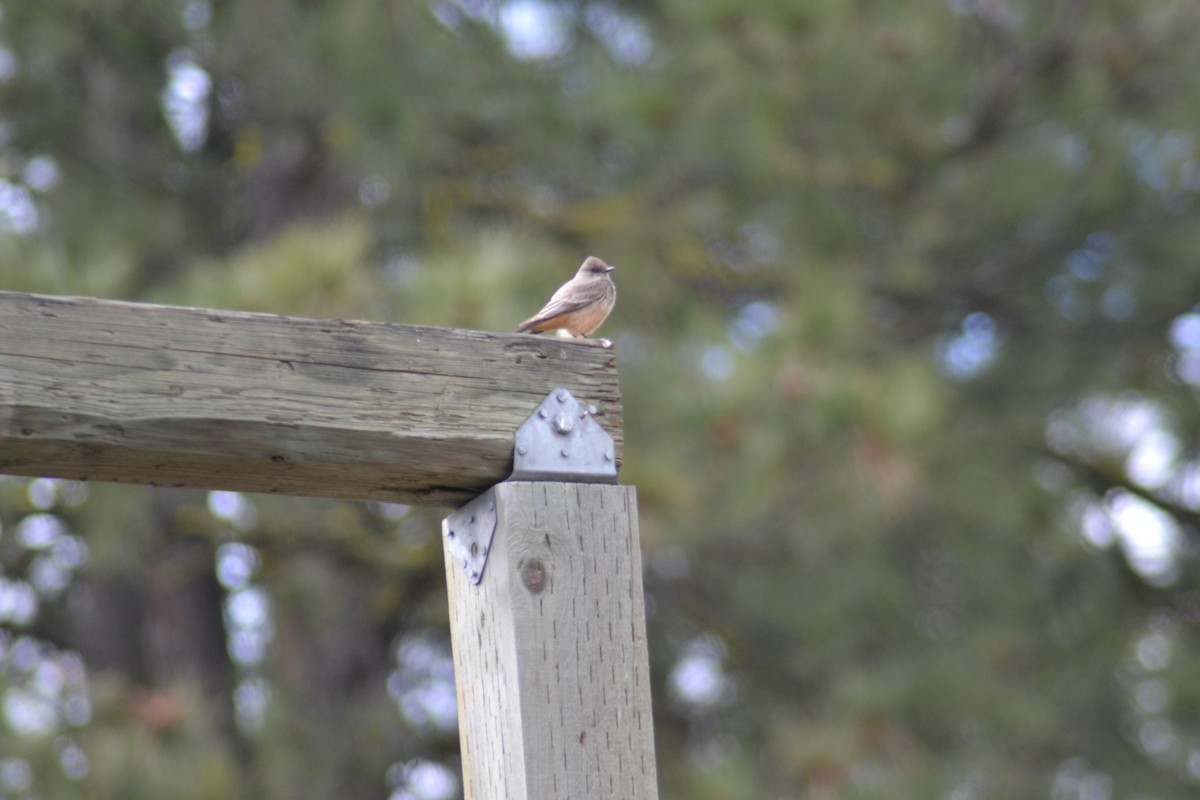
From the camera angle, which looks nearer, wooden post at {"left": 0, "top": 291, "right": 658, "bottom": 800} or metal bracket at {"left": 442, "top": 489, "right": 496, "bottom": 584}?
wooden post at {"left": 0, "top": 291, "right": 658, "bottom": 800}

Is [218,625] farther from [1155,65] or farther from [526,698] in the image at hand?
[526,698]

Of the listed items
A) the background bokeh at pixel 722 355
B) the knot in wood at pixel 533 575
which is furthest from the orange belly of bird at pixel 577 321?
the knot in wood at pixel 533 575

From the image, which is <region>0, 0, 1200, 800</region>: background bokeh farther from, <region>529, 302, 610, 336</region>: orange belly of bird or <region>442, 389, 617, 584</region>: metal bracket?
<region>442, 389, 617, 584</region>: metal bracket

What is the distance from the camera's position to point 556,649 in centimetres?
173

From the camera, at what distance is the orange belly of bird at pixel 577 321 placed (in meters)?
3.34

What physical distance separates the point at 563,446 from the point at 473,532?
0.52ft

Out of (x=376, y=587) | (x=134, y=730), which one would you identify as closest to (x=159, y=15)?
(x=376, y=587)

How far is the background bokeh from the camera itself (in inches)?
206

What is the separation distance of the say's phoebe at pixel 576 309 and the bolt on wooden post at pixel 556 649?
4.67 feet

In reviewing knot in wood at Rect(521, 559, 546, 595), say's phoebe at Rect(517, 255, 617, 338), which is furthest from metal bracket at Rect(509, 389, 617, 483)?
say's phoebe at Rect(517, 255, 617, 338)

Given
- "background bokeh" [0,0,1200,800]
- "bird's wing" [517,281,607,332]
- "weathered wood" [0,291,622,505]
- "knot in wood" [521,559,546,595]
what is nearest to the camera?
"weathered wood" [0,291,622,505]

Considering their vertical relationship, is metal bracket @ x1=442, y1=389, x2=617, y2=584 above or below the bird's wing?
below

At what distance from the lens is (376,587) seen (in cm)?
659

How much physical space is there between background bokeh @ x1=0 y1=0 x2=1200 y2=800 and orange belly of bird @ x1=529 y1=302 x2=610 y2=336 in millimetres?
1205
